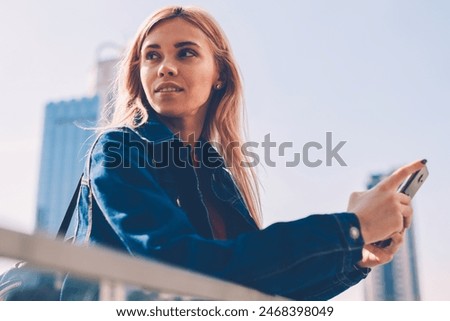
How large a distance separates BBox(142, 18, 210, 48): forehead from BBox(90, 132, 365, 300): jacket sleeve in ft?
1.10

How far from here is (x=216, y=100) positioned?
101 centimetres

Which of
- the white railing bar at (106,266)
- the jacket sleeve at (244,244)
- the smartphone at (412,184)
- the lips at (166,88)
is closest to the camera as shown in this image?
the white railing bar at (106,266)

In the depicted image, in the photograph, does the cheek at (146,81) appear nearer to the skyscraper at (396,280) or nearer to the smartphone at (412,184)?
the smartphone at (412,184)

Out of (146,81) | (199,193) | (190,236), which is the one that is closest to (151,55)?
(146,81)

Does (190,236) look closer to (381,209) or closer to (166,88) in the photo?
(381,209)

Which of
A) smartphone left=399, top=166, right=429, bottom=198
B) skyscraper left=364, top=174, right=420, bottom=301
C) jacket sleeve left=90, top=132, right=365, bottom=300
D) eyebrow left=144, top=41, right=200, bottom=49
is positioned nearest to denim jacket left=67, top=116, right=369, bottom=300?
jacket sleeve left=90, top=132, right=365, bottom=300

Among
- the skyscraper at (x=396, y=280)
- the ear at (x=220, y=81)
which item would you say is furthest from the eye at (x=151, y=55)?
the skyscraper at (x=396, y=280)

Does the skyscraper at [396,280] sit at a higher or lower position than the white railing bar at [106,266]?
lower

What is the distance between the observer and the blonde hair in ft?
3.11

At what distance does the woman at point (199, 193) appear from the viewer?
2.07ft

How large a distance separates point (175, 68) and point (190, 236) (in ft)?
1.18

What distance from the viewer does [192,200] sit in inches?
32.4
